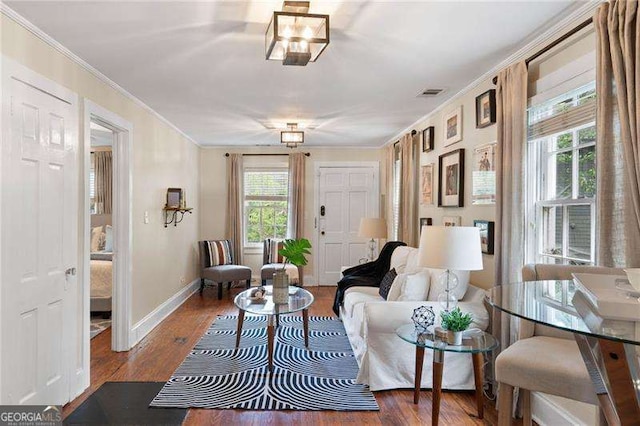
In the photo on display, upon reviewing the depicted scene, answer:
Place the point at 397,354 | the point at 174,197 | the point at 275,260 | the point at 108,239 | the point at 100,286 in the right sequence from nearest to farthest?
1. the point at 397,354
2. the point at 100,286
3. the point at 174,197
4. the point at 108,239
5. the point at 275,260

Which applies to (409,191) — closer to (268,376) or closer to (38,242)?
(268,376)

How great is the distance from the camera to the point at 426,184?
451 cm

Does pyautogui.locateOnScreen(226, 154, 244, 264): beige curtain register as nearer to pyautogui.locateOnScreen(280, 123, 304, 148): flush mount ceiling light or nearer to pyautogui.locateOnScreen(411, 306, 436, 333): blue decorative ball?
pyautogui.locateOnScreen(280, 123, 304, 148): flush mount ceiling light

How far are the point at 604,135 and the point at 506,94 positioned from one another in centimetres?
101

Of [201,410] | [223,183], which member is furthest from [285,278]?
[223,183]

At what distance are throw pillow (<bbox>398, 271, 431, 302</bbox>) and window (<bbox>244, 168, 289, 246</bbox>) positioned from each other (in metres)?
3.90

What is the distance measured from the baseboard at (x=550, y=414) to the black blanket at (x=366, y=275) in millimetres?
2208

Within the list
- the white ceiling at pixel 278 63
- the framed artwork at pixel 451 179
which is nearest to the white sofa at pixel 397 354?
the framed artwork at pixel 451 179

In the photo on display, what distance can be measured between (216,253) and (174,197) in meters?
1.51

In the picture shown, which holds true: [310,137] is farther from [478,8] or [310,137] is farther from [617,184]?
[617,184]

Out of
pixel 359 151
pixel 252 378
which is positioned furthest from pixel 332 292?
pixel 252 378

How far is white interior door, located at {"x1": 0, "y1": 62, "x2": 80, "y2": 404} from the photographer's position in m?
2.17

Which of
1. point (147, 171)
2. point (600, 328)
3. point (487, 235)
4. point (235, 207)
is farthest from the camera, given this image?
point (235, 207)

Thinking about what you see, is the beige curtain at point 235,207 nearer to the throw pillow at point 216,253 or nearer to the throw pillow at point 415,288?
the throw pillow at point 216,253
